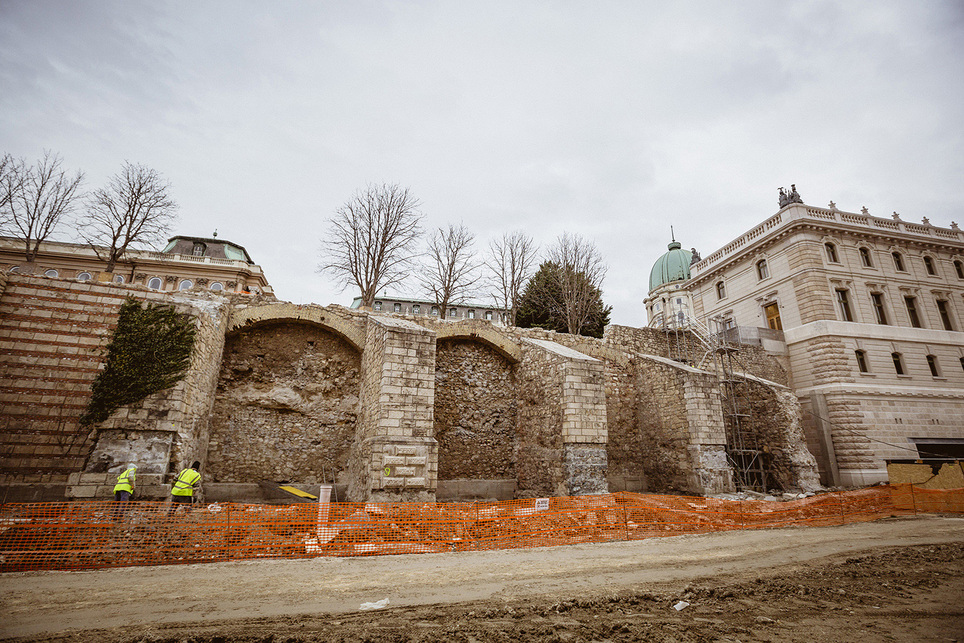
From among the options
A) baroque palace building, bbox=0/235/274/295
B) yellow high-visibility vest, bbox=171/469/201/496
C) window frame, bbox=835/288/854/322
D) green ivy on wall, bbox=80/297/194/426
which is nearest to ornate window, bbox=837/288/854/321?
window frame, bbox=835/288/854/322

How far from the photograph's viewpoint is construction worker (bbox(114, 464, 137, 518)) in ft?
18.5

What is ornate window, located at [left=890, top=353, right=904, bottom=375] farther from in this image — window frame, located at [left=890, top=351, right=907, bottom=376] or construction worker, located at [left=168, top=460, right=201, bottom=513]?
construction worker, located at [left=168, top=460, right=201, bottom=513]

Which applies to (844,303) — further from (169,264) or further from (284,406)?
(169,264)

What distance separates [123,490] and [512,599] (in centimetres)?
542

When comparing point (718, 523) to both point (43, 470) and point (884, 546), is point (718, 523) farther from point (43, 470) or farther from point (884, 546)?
point (43, 470)

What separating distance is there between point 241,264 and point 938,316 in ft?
124

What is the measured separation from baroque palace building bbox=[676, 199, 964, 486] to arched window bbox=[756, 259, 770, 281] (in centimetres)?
5

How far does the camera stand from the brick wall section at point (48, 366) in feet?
23.1

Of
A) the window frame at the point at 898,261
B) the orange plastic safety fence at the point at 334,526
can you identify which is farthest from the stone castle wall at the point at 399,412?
the window frame at the point at 898,261

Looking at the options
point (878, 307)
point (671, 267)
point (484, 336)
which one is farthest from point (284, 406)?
point (671, 267)

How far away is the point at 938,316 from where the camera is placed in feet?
61.6

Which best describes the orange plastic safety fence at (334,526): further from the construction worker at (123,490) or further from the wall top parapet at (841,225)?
the wall top parapet at (841,225)

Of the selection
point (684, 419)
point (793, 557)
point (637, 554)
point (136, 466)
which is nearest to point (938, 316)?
point (684, 419)

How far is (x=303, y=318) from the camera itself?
9.73 m
